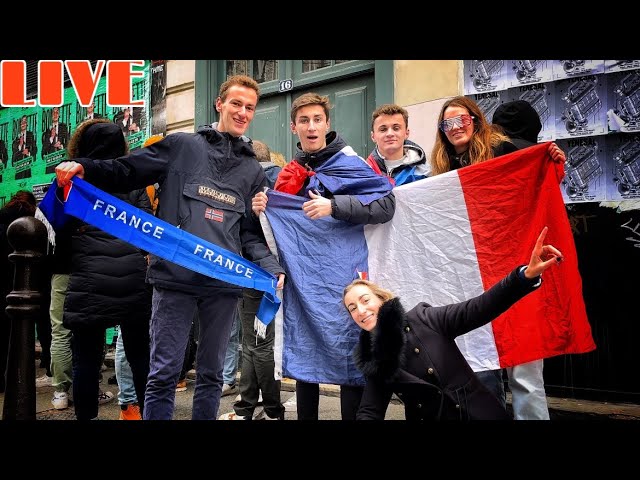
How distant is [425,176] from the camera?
10.9ft

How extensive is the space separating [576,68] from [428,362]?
3.25 m

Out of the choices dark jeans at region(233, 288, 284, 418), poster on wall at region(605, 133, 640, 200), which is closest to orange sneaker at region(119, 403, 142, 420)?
dark jeans at region(233, 288, 284, 418)

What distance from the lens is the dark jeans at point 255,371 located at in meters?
3.59

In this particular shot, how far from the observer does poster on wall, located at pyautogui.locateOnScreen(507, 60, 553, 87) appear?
4.46 meters

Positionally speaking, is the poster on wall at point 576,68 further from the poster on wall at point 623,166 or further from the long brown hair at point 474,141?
the long brown hair at point 474,141

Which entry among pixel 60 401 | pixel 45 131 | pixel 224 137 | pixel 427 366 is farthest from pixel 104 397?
pixel 45 131

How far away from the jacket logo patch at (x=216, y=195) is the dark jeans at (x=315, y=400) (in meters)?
1.14

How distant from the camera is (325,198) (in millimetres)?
2924

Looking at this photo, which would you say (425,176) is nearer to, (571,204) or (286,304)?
(286,304)

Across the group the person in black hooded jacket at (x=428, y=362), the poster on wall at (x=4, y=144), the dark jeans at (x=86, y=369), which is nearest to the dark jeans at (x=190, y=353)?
the dark jeans at (x=86, y=369)

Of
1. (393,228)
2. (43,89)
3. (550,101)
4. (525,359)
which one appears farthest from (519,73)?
(43,89)

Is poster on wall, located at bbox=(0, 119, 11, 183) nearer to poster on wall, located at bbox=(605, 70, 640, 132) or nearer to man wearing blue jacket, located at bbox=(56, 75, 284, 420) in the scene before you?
man wearing blue jacket, located at bbox=(56, 75, 284, 420)
